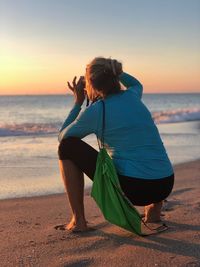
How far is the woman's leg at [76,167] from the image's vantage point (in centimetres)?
383

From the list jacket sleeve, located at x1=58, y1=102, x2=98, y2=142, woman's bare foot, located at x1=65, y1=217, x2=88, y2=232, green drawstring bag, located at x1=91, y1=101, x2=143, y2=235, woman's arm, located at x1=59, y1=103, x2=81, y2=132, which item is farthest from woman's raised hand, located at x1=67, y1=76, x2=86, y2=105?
woman's bare foot, located at x1=65, y1=217, x2=88, y2=232

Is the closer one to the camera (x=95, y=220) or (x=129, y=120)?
(x=129, y=120)

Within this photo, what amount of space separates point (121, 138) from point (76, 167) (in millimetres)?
436

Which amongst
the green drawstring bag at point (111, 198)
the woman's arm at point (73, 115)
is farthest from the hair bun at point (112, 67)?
the woman's arm at point (73, 115)

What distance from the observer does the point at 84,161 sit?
3834mm

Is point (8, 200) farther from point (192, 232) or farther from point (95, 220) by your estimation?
point (192, 232)

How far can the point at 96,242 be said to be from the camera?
12.2 feet

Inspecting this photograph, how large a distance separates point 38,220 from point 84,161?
1181mm

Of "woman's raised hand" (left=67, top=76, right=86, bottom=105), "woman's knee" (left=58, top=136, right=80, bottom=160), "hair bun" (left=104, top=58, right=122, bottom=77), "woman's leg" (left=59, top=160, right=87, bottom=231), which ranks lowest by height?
"woman's leg" (left=59, top=160, right=87, bottom=231)

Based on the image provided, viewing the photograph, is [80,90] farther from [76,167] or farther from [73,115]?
[76,167]

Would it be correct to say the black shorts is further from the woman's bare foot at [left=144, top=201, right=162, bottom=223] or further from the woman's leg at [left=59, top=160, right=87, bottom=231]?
the woman's bare foot at [left=144, top=201, right=162, bottom=223]

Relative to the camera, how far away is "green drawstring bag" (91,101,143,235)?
368 cm

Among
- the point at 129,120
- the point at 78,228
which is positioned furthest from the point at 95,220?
the point at 129,120

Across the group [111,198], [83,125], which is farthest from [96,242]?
[83,125]
